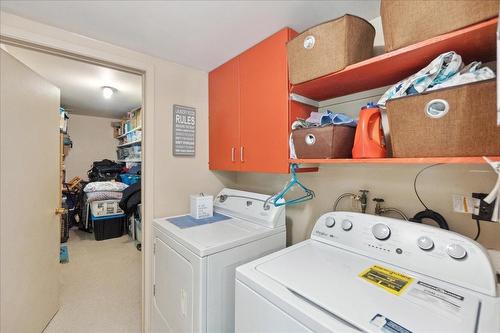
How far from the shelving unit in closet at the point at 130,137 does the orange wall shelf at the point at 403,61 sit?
3.28 meters

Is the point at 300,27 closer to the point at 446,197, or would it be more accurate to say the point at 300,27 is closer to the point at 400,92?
the point at 400,92

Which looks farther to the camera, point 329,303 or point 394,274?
point 394,274

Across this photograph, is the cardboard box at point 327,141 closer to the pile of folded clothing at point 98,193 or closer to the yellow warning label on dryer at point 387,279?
the yellow warning label on dryer at point 387,279

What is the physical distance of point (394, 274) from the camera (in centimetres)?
93

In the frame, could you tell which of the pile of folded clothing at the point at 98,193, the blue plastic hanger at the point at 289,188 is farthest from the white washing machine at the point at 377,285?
the pile of folded clothing at the point at 98,193

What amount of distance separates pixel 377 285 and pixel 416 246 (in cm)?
27

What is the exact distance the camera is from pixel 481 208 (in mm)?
928

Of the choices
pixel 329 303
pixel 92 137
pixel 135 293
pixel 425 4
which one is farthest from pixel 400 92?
pixel 92 137

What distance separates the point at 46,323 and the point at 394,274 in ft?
8.80

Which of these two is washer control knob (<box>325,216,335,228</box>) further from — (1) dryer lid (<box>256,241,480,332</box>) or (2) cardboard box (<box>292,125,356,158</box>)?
(2) cardboard box (<box>292,125,356,158</box>)

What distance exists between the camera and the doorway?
210 centimetres

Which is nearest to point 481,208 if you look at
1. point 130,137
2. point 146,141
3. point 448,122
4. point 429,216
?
point 429,216

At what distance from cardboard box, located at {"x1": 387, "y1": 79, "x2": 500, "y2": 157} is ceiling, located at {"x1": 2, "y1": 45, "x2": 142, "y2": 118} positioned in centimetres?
221

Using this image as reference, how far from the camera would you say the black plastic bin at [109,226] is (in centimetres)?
378
